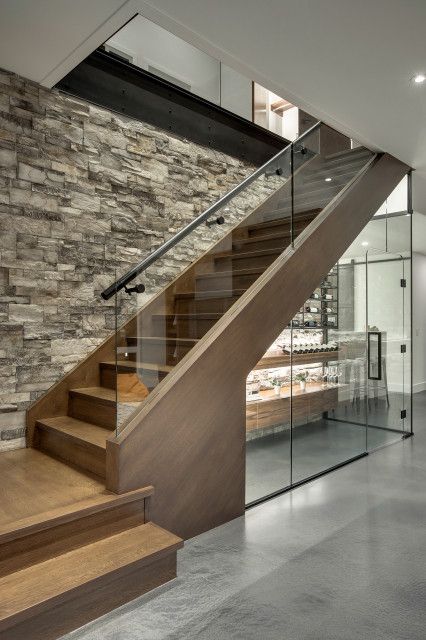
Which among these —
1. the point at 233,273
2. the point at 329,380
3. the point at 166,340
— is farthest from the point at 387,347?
the point at 166,340

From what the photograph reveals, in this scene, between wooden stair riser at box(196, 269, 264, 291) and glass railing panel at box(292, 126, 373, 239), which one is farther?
glass railing panel at box(292, 126, 373, 239)

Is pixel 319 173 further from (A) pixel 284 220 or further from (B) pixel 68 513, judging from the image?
(B) pixel 68 513

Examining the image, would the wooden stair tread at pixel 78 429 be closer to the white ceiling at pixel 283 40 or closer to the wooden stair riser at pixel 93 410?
the wooden stair riser at pixel 93 410

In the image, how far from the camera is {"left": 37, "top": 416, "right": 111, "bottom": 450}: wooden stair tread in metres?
2.96

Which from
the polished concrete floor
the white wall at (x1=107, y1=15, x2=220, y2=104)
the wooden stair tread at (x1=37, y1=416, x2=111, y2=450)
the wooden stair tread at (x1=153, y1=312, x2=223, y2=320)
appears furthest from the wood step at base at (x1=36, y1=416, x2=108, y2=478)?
the white wall at (x1=107, y1=15, x2=220, y2=104)

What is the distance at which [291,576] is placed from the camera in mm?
2494

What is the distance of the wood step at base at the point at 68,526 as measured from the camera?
2.17 metres

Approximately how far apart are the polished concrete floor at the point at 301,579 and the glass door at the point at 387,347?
1.50 meters

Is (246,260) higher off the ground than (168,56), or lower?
lower

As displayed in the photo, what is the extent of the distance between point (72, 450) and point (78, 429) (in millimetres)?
216

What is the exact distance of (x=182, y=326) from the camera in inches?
121

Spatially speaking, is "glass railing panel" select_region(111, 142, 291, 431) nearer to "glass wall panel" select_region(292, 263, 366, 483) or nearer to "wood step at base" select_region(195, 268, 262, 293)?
"wood step at base" select_region(195, 268, 262, 293)

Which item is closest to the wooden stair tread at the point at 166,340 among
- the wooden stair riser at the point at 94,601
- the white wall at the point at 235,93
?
the wooden stair riser at the point at 94,601

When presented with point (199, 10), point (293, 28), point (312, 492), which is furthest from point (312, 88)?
point (312, 492)
